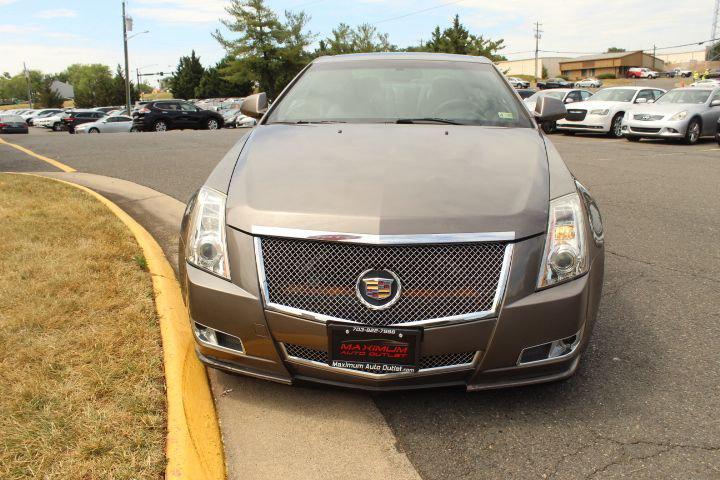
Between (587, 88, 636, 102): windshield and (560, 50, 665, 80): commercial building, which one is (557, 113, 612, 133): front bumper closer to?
(587, 88, 636, 102): windshield

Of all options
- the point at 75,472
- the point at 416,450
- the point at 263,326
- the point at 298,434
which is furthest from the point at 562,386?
the point at 75,472

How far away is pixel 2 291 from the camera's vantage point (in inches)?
146

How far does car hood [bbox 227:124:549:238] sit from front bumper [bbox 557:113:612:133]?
1616cm

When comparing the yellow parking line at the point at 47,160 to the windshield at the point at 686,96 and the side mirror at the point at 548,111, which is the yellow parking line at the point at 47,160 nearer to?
the side mirror at the point at 548,111

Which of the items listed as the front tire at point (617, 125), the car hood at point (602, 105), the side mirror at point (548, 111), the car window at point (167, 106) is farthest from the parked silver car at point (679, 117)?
the car window at point (167, 106)

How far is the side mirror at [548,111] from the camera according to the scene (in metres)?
4.30

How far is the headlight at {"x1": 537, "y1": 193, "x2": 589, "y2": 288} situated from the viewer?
2.45m

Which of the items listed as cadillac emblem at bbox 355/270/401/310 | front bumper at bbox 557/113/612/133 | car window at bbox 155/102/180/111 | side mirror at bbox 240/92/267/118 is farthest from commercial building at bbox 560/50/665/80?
cadillac emblem at bbox 355/270/401/310

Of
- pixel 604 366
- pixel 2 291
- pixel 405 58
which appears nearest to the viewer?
pixel 604 366

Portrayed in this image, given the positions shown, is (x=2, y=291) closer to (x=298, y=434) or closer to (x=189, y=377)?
(x=189, y=377)

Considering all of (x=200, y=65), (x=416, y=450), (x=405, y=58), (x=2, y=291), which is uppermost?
(x=200, y=65)

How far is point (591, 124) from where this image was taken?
1822 cm

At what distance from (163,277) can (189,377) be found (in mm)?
1428

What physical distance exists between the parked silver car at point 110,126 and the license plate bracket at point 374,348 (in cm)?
3280
